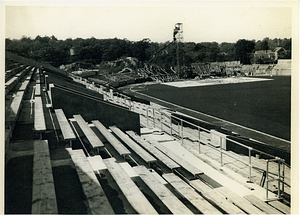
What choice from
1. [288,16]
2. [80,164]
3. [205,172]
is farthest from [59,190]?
[288,16]

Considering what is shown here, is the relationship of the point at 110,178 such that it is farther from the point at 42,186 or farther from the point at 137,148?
the point at 137,148

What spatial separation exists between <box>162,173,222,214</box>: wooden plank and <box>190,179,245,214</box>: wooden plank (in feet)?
0.76

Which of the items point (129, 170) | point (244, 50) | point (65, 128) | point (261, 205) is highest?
point (244, 50)

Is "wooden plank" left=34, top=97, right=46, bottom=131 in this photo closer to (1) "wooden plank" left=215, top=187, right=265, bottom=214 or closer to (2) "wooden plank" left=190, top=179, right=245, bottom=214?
(2) "wooden plank" left=190, top=179, right=245, bottom=214

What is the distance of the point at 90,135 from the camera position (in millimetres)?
6312

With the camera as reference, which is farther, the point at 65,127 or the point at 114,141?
the point at 114,141

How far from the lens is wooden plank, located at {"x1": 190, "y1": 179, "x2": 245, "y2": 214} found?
430 cm

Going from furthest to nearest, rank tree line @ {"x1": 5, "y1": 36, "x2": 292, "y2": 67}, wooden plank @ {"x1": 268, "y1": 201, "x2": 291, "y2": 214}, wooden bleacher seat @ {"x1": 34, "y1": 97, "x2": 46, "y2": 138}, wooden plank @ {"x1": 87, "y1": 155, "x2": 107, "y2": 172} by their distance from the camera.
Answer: tree line @ {"x1": 5, "y1": 36, "x2": 292, "y2": 67}
wooden bleacher seat @ {"x1": 34, "y1": 97, "x2": 46, "y2": 138}
wooden plank @ {"x1": 268, "y1": 201, "x2": 291, "y2": 214}
wooden plank @ {"x1": 87, "y1": 155, "x2": 107, "y2": 172}

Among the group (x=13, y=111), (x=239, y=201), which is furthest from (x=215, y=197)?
(x=13, y=111)

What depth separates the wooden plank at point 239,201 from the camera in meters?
4.38

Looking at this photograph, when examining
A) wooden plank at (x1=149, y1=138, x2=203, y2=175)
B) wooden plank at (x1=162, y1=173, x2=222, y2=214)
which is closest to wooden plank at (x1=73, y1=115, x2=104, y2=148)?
wooden plank at (x1=162, y1=173, x2=222, y2=214)

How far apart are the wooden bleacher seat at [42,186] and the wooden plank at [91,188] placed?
45cm

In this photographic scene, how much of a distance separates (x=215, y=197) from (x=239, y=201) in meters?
0.40

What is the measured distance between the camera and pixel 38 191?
11.9 feet
